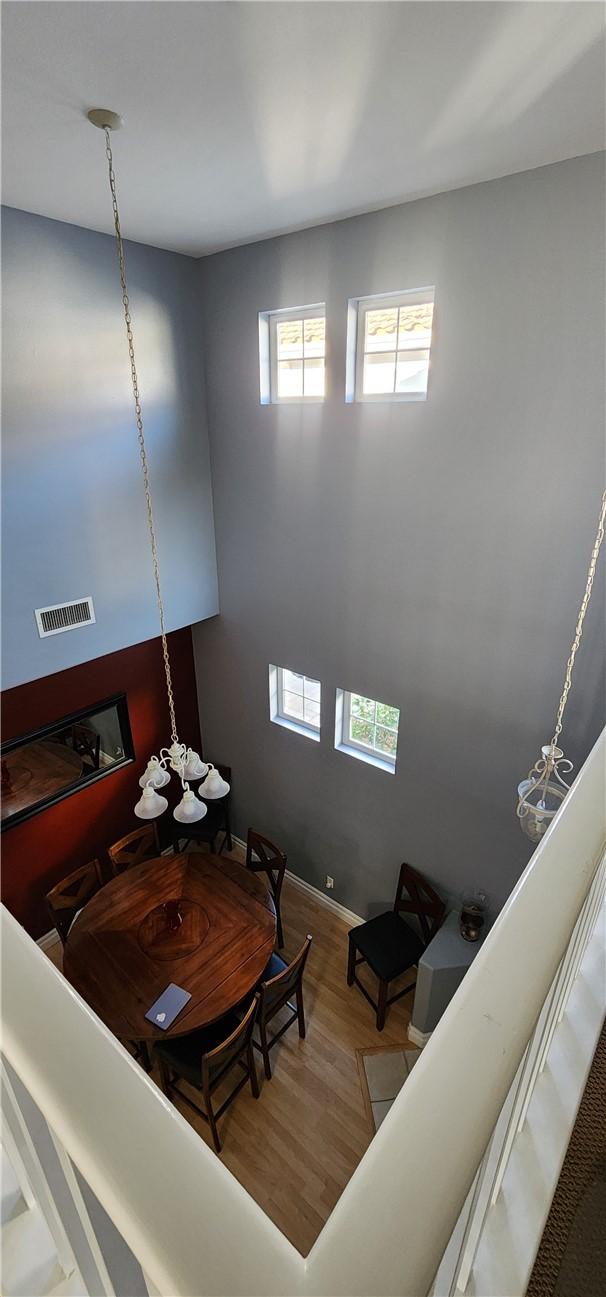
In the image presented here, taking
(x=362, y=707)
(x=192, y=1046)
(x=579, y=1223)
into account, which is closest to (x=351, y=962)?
(x=192, y=1046)

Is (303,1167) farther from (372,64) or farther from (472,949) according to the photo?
(372,64)

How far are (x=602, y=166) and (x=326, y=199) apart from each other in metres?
1.35

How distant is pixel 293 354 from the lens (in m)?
3.94

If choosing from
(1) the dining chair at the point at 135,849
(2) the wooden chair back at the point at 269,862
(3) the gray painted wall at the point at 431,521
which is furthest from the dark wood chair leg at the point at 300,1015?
(1) the dining chair at the point at 135,849

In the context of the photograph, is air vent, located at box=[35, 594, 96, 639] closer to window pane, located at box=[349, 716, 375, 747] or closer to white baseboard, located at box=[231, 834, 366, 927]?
window pane, located at box=[349, 716, 375, 747]

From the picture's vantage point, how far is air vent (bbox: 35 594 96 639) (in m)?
3.72

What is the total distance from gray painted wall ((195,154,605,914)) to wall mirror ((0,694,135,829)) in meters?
1.17

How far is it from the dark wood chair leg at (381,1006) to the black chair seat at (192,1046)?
1050mm

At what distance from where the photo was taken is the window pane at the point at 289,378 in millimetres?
3957

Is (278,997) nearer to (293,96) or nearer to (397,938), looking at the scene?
(397,938)

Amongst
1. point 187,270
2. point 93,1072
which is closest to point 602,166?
point 187,270

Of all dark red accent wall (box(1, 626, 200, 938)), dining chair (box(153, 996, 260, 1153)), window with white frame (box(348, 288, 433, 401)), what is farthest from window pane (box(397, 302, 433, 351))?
dining chair (box(153, 996, 260, 1153))

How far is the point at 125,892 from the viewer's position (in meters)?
3.94

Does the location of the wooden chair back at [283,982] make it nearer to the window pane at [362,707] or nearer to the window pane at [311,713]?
the window pane at [362,707]
